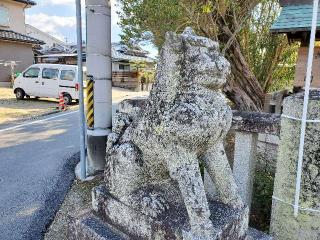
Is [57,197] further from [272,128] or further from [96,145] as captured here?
[272,128]

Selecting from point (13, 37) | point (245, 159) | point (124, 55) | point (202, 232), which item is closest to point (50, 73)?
point (13, 37)

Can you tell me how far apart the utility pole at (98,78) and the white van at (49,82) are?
935cm

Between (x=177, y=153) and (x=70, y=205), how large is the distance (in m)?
2.68

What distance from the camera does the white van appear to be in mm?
13891

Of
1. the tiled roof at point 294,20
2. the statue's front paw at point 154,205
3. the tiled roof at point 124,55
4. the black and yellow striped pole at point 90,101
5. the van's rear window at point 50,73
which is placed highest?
the tiled roof at point 124,55

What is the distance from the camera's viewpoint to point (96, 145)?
468 centimetres

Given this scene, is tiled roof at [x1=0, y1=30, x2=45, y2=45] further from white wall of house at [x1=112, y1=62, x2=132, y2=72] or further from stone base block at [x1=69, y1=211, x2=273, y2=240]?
stone base block at [x1=69, y1=211, x2=273, y2=240]

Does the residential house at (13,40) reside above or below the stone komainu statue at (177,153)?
above

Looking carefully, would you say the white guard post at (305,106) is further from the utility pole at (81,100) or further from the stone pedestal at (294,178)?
the utility pole at (81,100)

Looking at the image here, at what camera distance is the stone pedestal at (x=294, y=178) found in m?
2.41

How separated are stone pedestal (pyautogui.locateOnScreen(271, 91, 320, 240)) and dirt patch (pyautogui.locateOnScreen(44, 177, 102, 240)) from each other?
1.83 meters

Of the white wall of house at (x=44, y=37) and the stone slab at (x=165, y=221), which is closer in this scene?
the stone slab at (x=165, y=221)

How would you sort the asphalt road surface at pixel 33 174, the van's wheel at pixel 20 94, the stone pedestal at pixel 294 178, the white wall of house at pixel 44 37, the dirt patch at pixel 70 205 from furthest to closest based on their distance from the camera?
the white wall of house at pixel 44 37
the van's wheel at pixel 20 94
the asphalt road surface at pixel 33 174
the dirt patch at pixel 70 205
the stone pedestal at pixel 294 178

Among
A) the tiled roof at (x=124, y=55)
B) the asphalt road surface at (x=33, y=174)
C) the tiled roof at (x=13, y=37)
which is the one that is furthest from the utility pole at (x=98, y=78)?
the tiled roof at (x=124, y=55)
